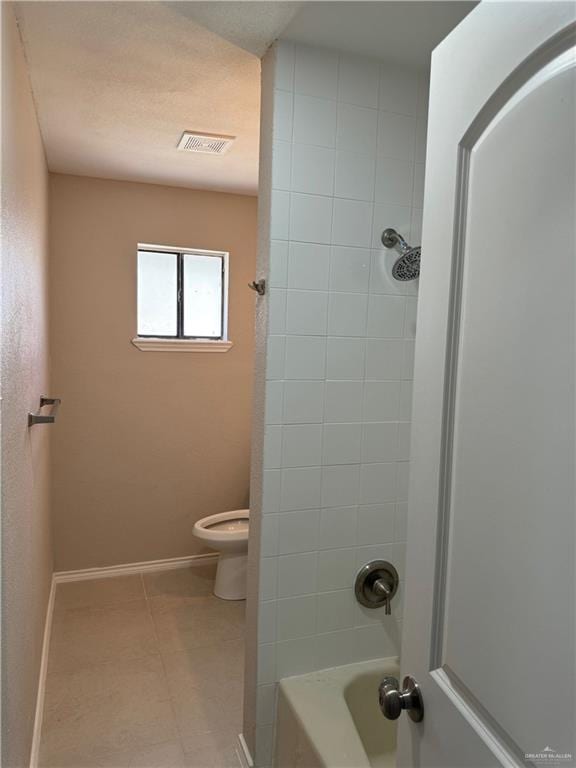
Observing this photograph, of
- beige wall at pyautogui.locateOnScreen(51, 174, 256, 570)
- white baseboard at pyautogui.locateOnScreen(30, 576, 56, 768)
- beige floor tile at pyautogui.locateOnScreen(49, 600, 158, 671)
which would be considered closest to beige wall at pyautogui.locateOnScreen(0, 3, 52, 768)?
white baseboard at pyautogui.locateOnScreen(30, 576, 56, 768)

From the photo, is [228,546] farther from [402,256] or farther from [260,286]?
[402,256]

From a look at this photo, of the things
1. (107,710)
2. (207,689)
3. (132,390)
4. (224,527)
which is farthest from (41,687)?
(132,390)

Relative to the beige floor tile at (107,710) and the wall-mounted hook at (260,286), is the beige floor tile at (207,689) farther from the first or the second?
the wall-mounted hook at (260,286)

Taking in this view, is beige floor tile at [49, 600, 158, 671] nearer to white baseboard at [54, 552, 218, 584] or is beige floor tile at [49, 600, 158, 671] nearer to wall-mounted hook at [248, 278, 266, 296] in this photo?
white baseboard at [54, 552, 218, 584]

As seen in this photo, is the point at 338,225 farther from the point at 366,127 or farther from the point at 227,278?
the point at 227,278

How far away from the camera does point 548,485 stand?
630mm

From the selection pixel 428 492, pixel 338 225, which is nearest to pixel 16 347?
pixel 338 225

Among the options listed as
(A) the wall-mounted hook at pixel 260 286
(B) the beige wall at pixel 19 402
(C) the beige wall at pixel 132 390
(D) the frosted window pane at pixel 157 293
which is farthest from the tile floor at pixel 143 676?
(A) the wall-mounted hook at pixel 260 286

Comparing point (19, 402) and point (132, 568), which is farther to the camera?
point (132, 568)

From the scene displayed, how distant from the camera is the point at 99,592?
3152 millimetres

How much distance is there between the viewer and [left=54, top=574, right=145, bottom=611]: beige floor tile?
3023 millimetres

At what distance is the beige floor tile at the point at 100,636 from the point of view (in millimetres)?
2537

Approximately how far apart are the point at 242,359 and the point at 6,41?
2.29m

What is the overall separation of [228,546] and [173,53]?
2295mm
